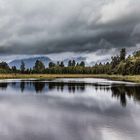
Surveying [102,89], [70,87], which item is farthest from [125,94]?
[70,87]

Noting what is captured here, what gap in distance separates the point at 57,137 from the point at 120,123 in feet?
26.6

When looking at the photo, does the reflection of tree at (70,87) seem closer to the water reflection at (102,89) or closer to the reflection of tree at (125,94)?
the water reflection at (102,89)

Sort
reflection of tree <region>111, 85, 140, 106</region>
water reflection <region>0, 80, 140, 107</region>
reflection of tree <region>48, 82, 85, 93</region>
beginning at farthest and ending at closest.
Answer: reflection of tree <region>48, 82, 85, 93</region> → water reflection <region>0, 80, 140, 107</region> → reflection of tree <region>111, 85, 140, 106</region>

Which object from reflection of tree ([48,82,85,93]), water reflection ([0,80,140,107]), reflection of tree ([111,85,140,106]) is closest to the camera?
reflection of tree ([111,85,140,106])

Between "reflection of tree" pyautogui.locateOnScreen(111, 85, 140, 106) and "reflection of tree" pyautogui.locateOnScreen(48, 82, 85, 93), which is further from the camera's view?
"reflection of tree" pyautogui.locateOnScreen(48, 82, 85, 93)

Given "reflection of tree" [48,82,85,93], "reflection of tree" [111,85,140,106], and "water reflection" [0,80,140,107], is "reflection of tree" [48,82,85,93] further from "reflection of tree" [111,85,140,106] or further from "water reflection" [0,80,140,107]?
"reflection of tree" [111,85,140,106]

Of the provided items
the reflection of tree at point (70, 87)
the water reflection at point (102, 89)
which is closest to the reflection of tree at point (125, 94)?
the water reflection at point (102, 89)

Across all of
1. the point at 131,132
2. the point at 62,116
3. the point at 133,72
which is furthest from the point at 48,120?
the point at 133,72

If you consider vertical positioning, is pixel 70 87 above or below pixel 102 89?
above

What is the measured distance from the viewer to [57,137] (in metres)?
21.8

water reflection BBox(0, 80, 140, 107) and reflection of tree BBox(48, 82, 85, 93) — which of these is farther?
reflection of tree BBox(48, 82, 85, 93)

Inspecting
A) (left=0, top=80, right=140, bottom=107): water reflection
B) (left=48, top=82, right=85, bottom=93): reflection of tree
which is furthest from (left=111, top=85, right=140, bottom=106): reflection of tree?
(left=48, top=82, right=85, bottom=93): reflection of tree

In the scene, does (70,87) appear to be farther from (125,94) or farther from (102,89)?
(125,94)

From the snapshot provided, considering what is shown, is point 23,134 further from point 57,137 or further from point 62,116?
point 62,116
